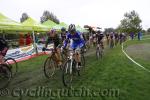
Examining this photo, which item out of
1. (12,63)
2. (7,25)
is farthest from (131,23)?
(12,63)

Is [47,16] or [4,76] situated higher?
[47,16]

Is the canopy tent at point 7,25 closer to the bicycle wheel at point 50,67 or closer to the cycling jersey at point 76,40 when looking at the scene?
the bicycle wheel at point 50,67

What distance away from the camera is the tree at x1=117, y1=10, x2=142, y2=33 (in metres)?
123

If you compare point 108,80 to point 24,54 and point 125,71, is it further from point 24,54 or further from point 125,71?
point 24,54

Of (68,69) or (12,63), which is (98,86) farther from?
(12,63)

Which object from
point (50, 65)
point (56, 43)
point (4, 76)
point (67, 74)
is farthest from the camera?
point (56, 43)

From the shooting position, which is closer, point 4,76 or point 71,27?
point 4,76

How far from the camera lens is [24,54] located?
21594 mm

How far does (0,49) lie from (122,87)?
16.6ft

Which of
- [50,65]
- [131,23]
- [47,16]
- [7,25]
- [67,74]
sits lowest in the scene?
[67,74]

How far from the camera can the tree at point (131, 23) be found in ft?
403

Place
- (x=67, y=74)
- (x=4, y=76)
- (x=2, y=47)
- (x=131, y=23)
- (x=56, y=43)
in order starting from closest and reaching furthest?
(x=67, y=74)
(x=4, y=76)
(x=2, y=47)
(x=56, y=43)
(x=131, y=23)

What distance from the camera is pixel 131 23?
123812 millimetres

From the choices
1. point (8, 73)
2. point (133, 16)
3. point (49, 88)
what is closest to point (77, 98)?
point (49, 88)
